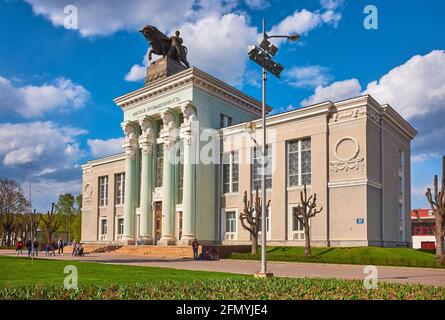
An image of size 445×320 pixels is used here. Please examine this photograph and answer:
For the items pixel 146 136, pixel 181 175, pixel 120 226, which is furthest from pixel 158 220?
pixel 120 226

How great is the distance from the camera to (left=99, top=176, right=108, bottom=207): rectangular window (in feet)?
202

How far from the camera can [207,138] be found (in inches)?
1836

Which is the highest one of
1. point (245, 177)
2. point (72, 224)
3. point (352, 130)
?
point (352, 130)

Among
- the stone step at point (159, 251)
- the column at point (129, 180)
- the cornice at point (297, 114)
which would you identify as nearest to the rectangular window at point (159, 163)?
the column at point (129, 180)

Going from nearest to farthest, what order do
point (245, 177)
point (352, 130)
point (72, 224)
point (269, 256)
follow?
point (269, 256), point (352, 130), point (245, 177), point (72, 224)

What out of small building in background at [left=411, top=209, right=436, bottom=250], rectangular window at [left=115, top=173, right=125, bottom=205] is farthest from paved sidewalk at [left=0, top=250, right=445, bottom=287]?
small building in background at [left=411, top=209, right=436, bottom=250]

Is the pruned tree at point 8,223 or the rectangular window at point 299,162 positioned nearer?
the rectangular window at point 299,162

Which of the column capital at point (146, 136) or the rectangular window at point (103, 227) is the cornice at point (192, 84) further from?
the rectangular window at point (103, 227)

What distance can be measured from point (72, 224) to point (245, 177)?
6823cm

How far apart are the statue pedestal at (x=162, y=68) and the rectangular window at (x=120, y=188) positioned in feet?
46.1

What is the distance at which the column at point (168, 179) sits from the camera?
46.1 metres

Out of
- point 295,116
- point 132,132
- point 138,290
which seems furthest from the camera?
point 132,132
